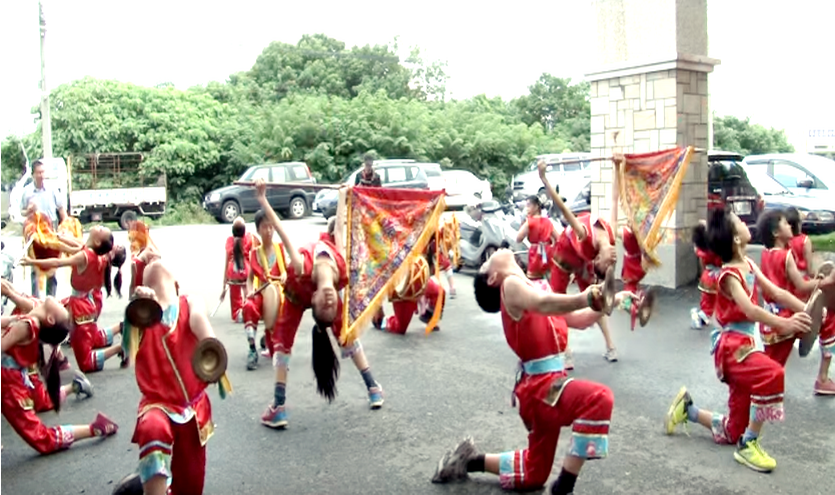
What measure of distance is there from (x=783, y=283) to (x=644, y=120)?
5.76 m

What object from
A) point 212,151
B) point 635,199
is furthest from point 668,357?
point 212,151

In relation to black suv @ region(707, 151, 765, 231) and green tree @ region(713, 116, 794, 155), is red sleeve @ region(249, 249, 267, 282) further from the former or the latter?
green tree @ region(713, 116, 794, 155)

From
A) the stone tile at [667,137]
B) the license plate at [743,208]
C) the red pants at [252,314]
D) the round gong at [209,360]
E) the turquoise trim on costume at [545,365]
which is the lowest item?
the red pants at [252,314]

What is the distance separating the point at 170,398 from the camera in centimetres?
397

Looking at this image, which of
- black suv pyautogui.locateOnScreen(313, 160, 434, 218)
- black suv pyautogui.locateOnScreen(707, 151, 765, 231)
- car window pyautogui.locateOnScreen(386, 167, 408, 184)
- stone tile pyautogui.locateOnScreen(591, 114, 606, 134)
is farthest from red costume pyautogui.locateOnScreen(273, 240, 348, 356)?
car window pyautogui.locateOnScreen(386, 167, 408, 184)

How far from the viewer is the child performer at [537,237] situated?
8.30 metres

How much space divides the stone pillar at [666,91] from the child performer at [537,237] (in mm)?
2531

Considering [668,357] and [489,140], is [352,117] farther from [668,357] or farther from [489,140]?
[668,357]

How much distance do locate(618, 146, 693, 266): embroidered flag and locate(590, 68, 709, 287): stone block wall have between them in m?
2.56

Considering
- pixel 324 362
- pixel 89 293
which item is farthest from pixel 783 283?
pixel 89 293

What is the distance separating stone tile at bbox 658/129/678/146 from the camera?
36.0 feet

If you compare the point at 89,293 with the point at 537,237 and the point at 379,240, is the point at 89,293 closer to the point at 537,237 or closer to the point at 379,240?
the point at 379,240

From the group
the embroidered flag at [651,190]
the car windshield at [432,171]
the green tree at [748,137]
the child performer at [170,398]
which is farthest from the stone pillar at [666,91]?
the green tree at [748,137]

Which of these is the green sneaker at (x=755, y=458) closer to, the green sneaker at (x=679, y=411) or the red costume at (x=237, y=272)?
the green sneaker at (x=679, y=411)
